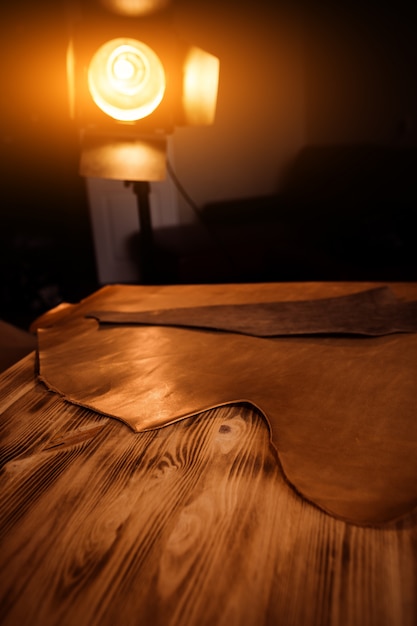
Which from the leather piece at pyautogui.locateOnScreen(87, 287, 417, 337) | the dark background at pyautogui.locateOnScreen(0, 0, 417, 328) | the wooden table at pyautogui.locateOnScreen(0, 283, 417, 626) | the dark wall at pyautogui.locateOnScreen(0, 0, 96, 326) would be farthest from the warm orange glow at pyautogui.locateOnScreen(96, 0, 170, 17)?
the dark wall at pyautogui.locateOnScreen(0, 0, 96, 326)

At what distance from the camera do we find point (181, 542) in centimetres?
44

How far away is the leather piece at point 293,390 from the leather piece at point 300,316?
0.9 inches

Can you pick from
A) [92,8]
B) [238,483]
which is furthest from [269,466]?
[92,8]

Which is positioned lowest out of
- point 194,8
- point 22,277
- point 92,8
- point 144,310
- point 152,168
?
point 22,277

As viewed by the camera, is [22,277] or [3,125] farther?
[3,125]

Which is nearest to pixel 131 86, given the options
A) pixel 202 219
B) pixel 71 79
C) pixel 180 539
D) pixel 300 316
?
pixel 71 79

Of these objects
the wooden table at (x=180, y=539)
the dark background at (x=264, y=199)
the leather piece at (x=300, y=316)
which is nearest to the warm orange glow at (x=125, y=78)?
the leather piece at (x=300, y=316)

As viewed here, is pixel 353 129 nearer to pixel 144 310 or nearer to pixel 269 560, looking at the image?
pixel 144 310

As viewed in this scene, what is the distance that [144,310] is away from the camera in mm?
1055

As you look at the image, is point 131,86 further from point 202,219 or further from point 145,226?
point 202,219

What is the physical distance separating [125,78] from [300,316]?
0.66 meters

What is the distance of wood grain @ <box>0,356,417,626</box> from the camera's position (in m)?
0.37

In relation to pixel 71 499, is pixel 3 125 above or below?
above

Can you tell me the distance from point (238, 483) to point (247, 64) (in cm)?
430
